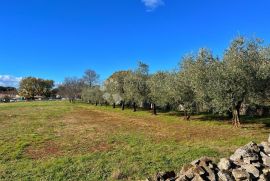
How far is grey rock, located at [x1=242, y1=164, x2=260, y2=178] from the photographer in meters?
9.71

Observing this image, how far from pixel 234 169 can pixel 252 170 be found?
560mm

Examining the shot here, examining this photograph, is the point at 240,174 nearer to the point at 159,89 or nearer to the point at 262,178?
the point at 262,178

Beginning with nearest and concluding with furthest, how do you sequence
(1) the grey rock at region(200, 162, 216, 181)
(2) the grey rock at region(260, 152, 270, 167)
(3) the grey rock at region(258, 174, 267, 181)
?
(3) the grey rock at region(258, 174, 267, 181), (1) the grey rock at region(200, 162, 216, 181), (2) the grey rock at region(260, 152, 270, 167)

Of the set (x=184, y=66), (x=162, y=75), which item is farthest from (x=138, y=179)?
(x=162, y=75)

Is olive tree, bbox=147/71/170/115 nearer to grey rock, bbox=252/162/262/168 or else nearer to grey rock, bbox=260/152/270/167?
grey rock, bbox=260/152/270/167

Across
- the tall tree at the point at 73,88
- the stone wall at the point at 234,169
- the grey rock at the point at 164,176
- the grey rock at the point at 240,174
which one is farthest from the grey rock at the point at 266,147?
the tall tree at the point at 73,88

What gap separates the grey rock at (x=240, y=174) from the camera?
955 centimetres

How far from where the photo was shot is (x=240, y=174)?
966 centimetres

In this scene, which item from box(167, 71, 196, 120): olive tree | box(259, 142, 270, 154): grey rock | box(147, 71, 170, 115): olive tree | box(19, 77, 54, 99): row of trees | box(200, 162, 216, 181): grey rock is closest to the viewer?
box(200, 162, 216, 181): grey rock

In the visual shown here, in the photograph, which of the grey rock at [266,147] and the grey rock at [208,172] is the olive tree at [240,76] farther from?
the grey rock at [208,172]

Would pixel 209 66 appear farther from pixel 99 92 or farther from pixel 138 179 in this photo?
pixel 99 92

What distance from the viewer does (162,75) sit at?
2202 inches

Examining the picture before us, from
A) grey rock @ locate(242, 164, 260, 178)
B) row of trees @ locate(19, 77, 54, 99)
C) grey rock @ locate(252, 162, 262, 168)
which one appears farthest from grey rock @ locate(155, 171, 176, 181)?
row of trees @ locate(19, 77, 54, 99)

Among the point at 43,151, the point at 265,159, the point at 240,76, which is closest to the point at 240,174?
the point at 265,159
